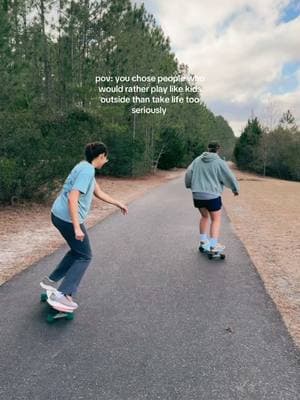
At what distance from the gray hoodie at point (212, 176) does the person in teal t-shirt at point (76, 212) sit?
109 inches

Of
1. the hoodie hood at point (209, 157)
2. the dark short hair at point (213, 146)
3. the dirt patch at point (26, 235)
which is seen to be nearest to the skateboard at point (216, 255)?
the hoodie hood at point (209, 157)

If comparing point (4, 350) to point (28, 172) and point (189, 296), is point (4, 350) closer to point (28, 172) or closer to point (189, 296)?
point (189, 296)

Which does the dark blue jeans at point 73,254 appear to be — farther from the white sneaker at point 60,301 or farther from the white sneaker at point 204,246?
the white sneaker at point 204,246

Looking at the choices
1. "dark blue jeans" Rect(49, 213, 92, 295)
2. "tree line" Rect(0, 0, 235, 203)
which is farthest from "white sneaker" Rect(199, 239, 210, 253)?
"tree line" Rect(0, 0, 235, 203)

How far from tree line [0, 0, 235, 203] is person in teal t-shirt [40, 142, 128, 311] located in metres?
6.52

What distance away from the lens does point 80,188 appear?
3594 mm

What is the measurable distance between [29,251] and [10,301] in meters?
2.47

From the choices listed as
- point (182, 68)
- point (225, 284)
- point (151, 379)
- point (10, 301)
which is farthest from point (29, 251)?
point (182, 68)

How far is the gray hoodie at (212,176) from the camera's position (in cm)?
633

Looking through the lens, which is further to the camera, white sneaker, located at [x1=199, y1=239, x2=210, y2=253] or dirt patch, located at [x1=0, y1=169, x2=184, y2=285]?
white sneaker, located at [x1=199, y1=239, x2=210, y2=253]

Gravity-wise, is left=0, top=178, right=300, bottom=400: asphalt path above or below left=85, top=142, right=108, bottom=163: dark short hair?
below

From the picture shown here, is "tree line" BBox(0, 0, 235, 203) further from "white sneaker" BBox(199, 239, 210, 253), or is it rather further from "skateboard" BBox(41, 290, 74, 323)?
"skateboard" BBox(41, 290, 74, 323)

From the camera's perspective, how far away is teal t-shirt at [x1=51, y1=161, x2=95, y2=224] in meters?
3.62

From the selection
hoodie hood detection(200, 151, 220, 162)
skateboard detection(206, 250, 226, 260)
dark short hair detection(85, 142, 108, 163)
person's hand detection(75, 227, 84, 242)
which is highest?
dark short hair detection(85, 142, 108, 163)
